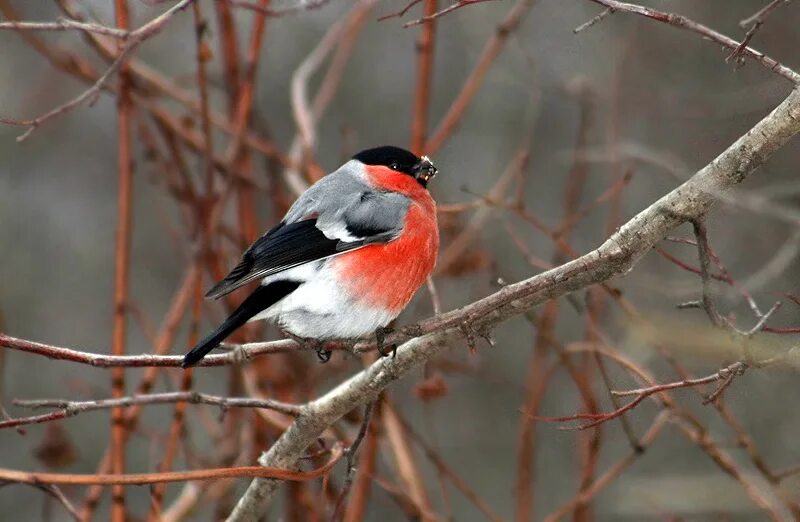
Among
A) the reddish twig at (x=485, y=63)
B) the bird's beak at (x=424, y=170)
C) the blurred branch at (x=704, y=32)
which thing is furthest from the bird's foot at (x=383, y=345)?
the reddish twig at (x=485, y=63)

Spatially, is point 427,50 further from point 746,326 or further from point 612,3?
point 746,326

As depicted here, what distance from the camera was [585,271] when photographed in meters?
1.65

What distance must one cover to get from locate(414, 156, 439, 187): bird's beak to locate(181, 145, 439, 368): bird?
124 mm

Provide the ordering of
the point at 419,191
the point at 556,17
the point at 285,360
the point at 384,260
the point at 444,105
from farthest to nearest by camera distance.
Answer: the point at 444,105 < the point at 556,17 < the point at 285,360 < the point at 419,191 < the point at 384,260

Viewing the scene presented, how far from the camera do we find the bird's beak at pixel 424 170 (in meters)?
2.68

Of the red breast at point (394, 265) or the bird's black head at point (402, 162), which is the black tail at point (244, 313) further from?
the bird's black head at point (402, 162)

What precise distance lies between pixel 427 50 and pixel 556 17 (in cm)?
290

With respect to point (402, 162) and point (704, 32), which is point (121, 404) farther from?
point (402, 162)

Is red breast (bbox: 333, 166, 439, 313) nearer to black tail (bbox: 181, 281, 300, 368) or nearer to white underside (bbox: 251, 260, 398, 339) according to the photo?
white underside (bbox: 251, 260, 398, 339)

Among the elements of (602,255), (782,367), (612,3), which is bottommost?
(782,367)

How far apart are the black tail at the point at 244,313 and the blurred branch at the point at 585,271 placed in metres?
0.24

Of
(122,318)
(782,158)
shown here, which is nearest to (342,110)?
(782,158)

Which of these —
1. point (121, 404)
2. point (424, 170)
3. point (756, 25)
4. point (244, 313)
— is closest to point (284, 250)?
point (244, 313)

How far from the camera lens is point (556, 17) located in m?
5.39
